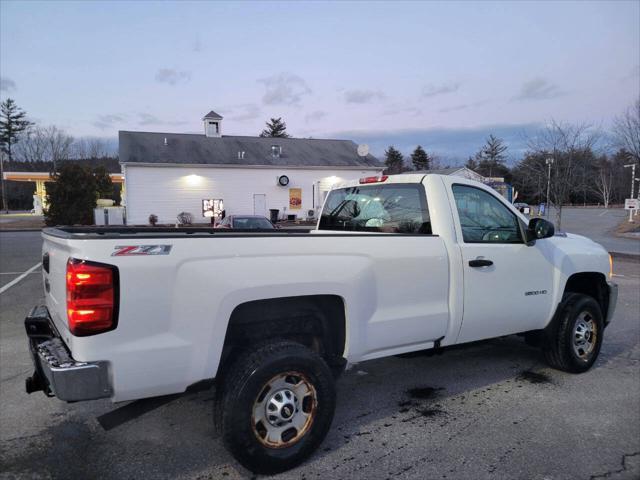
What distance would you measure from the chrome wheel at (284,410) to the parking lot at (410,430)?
0.26 meters

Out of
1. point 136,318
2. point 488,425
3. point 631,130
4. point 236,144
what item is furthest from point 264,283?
point 236,144

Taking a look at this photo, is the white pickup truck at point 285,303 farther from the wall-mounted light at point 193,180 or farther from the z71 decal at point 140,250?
the wall-mounted light at point 193,180

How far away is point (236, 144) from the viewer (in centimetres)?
3516

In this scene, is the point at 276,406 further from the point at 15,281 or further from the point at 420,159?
the point at 420,159

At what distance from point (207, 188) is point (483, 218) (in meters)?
29.2

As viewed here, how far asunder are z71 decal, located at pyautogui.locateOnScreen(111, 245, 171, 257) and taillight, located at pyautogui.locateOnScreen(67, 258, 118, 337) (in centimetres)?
9

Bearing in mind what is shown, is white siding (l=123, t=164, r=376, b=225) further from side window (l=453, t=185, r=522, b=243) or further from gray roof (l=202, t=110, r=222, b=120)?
side window (l=453, t=185, r=522, b=243)

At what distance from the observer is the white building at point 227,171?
99.3ft

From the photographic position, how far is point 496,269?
4074 millimetres

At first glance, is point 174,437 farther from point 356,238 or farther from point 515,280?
point 515,280

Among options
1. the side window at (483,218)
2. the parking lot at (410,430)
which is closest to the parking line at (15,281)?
the parking lot at (410,430)

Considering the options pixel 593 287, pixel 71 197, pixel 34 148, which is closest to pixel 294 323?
pixel 593 287

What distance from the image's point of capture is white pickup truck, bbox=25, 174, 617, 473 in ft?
8.34

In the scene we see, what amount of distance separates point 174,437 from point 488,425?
2.45 m
